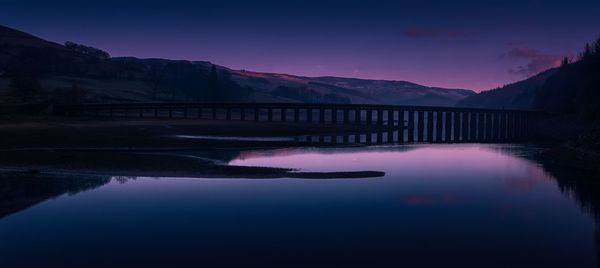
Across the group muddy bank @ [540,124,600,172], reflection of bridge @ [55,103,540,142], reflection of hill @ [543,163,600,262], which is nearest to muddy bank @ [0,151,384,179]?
reflection of hill @ [543,163,600,262]

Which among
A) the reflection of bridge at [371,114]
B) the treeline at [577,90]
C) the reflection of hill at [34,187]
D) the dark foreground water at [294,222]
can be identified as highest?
the treeline at [577,90]

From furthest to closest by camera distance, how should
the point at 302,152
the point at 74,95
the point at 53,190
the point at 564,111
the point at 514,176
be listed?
the point at 564,111
the point at 74,95
the point at 302,152
the point at 514,176
the point at 53,190

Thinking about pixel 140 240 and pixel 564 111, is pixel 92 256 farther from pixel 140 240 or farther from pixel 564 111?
pixel 564 111

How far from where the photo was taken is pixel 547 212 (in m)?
18.0

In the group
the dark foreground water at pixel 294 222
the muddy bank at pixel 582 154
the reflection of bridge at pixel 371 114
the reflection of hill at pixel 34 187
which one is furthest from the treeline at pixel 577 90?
the reflection of hill at pixel 34 187

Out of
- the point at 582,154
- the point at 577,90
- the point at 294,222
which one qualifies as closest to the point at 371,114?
the point at 577,90

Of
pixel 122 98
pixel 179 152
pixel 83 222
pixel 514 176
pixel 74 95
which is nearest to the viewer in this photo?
pixel 83 222

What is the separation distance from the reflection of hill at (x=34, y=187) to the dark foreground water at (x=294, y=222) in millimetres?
56

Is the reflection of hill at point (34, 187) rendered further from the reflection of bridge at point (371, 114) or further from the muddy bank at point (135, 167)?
the reflection of bridge at point (371, 114)

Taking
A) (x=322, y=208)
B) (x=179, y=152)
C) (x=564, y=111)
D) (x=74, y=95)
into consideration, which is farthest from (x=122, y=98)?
(x=564, y=111)

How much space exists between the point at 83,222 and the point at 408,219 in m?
13.7

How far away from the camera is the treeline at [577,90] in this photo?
9221 cm

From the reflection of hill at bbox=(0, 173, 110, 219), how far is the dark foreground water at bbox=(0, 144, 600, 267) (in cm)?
6

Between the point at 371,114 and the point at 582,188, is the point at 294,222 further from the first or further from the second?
the point at 371,114
